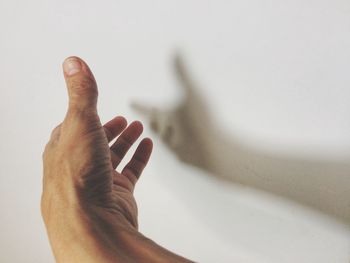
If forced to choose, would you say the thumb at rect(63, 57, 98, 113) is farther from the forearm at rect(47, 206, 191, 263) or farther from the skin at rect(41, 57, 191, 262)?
the forearm at rect(47, 206, 191, 263)

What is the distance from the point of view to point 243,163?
63 centimetres

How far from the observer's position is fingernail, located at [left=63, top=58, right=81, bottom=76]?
0.52 m

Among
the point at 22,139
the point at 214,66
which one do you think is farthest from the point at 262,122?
the point at 22,139

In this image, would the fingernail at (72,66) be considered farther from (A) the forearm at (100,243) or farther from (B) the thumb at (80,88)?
(A) the forearm at (100,243)

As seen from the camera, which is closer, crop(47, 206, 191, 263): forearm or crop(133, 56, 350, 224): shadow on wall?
crop(47, 206, 191, 263): forearm

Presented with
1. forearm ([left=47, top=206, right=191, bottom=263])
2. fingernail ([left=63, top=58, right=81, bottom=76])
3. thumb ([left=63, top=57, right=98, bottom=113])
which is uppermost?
fingernail ([left=63, top=58, right=81, bottom=76])

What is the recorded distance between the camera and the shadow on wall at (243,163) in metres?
0.60

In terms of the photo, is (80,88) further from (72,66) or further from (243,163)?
(243,163)

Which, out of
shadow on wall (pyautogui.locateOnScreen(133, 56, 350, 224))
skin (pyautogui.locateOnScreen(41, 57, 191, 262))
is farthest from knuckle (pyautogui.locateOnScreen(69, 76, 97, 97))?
shadow on wall (pyautogui.locateOnScreen(133, 56, 350, 224))

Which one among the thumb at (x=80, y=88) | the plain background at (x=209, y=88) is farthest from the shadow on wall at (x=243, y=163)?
the thumb at (x=80, y=88)

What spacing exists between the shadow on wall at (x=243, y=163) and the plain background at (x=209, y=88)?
21mm

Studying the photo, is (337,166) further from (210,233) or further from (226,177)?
(210,233)

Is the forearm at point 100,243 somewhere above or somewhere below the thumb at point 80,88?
below

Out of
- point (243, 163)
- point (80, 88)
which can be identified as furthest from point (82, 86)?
point (243, 163)
